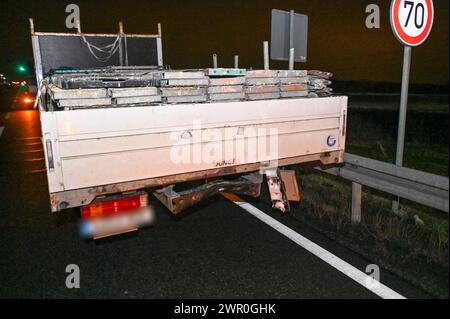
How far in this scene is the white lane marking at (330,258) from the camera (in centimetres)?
340

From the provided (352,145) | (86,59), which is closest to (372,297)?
(86,59)

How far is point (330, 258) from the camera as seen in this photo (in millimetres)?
4016

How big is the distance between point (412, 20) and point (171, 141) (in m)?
3.21

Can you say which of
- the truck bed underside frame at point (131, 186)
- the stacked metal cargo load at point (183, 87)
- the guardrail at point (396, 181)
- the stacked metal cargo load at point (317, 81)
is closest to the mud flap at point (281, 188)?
the truck bed underside frame at point (131, 186)

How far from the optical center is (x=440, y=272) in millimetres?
3592

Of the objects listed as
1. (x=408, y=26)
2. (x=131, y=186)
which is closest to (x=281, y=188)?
(x=131, y=186)

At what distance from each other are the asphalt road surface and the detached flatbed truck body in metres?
0.88

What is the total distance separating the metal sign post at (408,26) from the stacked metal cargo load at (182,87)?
35.5 inches

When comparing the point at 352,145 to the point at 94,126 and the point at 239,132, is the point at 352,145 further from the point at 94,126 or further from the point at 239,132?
the point at 94,126

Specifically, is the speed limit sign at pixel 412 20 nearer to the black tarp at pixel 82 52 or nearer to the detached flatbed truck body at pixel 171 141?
the detached flatbed truck body at pixel 171 141

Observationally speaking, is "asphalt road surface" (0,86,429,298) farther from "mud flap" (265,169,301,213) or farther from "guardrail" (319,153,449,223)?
"guardrail" (319,153,449,223)

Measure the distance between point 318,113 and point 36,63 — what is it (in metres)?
5.23

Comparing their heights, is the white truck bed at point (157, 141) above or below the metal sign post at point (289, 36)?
below

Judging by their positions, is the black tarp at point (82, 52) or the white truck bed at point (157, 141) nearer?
the white truck bed at point (157, 141)
